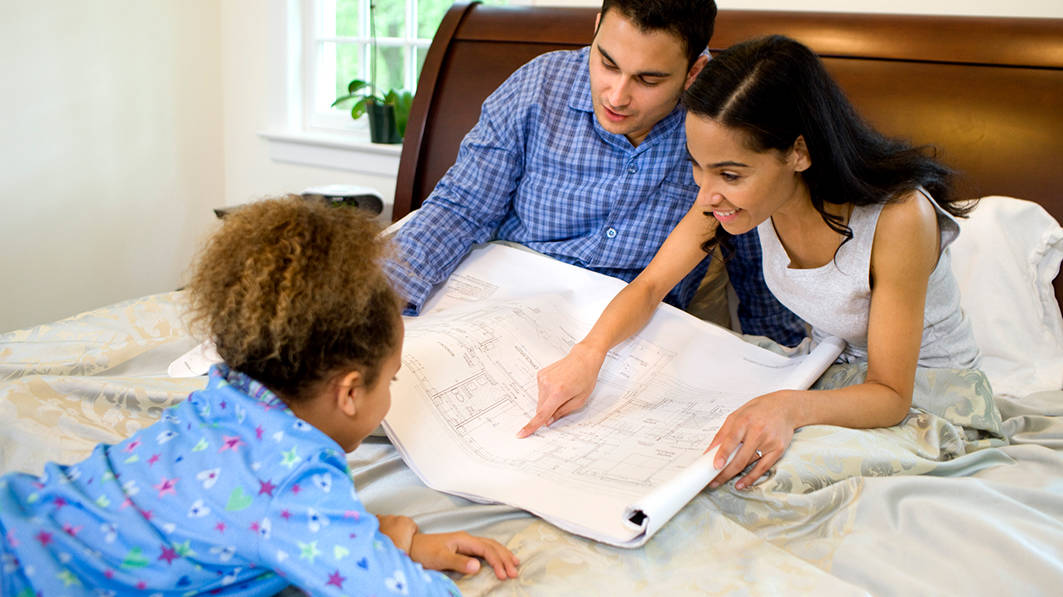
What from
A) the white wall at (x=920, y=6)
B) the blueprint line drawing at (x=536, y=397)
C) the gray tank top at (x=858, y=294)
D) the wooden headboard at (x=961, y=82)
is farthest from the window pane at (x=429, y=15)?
the gray tank top at (x=858, y=294)

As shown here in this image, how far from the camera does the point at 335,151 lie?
2.59m

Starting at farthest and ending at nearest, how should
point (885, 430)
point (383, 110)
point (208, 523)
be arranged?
point (383, 110) → point (885, 430) → point (208, 523)

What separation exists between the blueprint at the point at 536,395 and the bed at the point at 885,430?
43mm

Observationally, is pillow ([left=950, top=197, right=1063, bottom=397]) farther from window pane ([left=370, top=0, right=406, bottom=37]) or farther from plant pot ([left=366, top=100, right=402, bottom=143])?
window pane ([left=370, top=0, right=406, bottom=37])

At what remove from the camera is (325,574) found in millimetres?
707

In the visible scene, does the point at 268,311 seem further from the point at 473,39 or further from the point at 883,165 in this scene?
the point at 473,39

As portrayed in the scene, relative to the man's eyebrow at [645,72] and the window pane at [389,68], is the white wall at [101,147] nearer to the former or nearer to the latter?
the window pane at [389,68]

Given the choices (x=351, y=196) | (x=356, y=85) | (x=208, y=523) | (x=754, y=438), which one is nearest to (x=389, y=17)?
(x=356, y=85)

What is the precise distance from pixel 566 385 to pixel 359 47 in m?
1.88

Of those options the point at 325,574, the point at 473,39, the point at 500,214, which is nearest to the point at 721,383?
the point at 500,214

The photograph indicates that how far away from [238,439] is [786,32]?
1.44 meters

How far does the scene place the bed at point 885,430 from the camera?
0.87m

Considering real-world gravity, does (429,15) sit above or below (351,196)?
above

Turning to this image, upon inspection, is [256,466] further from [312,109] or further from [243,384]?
[312,109]
